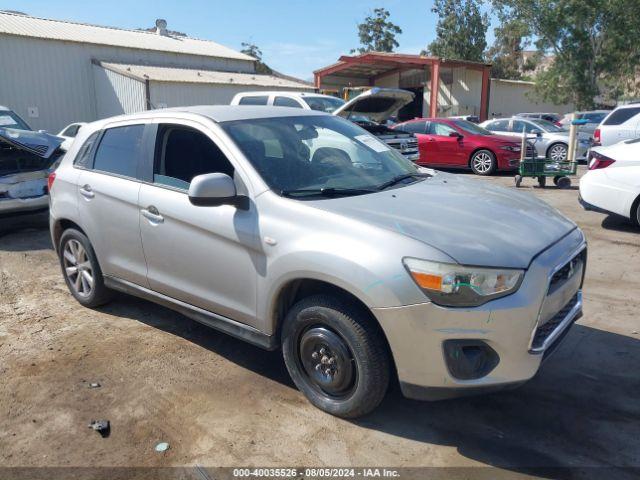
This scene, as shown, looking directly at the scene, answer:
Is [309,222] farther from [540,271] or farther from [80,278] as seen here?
[80,278]

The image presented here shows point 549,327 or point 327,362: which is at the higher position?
point 549,327

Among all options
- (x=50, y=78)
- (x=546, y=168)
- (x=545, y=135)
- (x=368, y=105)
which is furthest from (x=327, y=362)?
(x=50, y=78)

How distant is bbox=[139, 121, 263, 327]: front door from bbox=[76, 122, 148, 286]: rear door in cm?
15

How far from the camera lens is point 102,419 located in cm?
343

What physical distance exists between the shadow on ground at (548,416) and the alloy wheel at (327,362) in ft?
0.94

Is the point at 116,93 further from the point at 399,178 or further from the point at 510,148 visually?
the point at 399,178

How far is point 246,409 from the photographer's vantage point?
3.47m

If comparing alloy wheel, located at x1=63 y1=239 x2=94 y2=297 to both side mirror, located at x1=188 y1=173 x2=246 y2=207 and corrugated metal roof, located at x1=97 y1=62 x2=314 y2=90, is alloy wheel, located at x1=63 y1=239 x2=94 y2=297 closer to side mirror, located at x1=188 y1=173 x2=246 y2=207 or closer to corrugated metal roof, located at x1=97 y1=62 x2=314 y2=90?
side mirror, located at x1=188 y1=173 x2=246 y2=207

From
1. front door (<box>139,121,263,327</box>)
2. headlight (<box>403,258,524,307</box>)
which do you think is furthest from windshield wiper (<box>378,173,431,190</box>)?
headlight (<box>403,258,524,307</box>)

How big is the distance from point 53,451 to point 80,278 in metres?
2.28

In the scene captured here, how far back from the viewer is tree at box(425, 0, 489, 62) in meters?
49.4

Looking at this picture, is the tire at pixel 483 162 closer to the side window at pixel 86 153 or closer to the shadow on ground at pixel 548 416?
the shadow on ground at pixel 548 416

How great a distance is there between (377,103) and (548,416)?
823 centimetres

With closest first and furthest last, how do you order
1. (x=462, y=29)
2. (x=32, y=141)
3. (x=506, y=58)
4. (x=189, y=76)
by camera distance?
(x=32, y=141) → (x=189, y=76) → (x=462, y=29) → (x=506, y=58)
